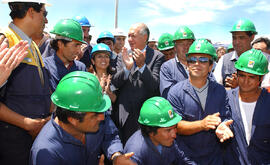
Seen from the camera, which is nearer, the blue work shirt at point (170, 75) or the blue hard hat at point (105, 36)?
the blue work shirt at point (170, 75)

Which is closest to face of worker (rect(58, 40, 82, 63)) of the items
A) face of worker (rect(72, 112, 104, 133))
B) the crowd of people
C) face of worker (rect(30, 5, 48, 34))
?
the crowd of people

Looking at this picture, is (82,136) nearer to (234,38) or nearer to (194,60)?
(194,60)

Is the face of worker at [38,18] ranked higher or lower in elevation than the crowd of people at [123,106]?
higher

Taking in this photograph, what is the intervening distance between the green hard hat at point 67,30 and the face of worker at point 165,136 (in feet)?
6.04

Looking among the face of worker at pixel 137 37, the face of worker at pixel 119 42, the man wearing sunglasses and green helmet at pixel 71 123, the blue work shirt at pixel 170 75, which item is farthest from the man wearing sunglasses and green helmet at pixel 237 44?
the face of worker at pixel 119 42

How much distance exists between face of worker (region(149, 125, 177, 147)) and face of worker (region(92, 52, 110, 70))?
6.54 ft

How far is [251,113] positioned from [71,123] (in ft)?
7.76

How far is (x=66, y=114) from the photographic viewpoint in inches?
75.1

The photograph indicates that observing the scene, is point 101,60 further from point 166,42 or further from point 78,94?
point 78,94

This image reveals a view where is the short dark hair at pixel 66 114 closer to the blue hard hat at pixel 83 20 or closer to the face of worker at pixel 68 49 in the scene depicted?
the face of worker at pixel 68 49

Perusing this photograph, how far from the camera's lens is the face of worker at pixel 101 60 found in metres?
4.18

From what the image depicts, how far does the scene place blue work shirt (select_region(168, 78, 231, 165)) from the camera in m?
2.86

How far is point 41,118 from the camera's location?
249 centimetres

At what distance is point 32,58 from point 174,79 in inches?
88.6
